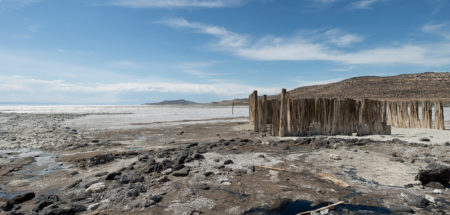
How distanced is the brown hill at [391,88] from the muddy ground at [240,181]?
36680mm

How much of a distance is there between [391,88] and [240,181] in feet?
153

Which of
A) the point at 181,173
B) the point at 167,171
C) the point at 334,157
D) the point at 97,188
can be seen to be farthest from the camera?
the point at 334,157

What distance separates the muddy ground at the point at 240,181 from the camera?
12.6ft

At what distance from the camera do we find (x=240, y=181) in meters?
4.86

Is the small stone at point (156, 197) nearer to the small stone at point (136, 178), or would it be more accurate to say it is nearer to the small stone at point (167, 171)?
the small stone at point (136, 178)

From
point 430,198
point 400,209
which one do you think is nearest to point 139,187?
point 400,209

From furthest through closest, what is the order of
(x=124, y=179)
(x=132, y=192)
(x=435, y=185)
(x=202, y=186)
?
(x=124, y=179) < (x=202, y=186) < (x=435, y=185) < (x=132, y=192)

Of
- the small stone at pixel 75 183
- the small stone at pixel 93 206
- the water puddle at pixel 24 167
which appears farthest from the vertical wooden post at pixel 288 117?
the small stone at pixel 93 206

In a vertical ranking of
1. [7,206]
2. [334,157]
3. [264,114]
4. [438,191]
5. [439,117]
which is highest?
[264,114]

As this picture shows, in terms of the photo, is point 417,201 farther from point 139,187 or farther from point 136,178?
point 136,178

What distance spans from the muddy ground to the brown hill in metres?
36.7

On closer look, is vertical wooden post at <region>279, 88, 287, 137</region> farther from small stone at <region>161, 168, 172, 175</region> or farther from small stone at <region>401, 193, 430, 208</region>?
small stone at <region>401, 193, 430, 208</region>

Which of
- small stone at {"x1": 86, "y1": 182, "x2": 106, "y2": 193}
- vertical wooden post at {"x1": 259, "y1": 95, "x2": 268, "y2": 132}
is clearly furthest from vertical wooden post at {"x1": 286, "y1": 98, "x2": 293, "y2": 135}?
small stone at {"x1": 86, "y1": 182, "x2": 106, "y2": 193}

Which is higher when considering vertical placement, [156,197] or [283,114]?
[283,114]
